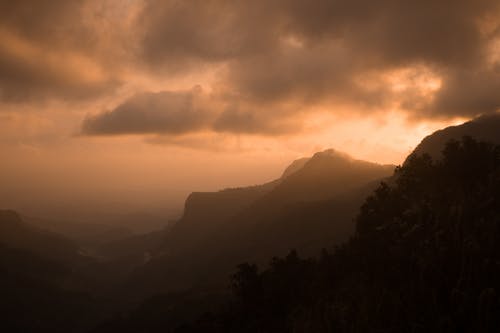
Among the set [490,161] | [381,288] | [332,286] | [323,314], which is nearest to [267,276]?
[332,286]

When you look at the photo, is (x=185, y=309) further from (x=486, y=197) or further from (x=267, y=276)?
(x=486, y=197)

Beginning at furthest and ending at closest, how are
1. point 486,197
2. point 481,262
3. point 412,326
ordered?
1. point 486,197
2. point 481,262
3. point 412,326

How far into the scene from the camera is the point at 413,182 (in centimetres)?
11125

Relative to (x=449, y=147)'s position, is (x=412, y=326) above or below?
below

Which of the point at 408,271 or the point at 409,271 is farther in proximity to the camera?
the point at 408,271

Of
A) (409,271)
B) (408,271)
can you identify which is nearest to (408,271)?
(408,271)

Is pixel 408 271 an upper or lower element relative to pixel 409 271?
lower

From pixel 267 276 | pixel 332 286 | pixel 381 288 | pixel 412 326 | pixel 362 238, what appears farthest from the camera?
pixel 267 276

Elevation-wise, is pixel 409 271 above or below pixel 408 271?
above

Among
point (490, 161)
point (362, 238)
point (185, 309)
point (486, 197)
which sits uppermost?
point (490, 161)

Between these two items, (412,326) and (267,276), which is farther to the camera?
(267,276)

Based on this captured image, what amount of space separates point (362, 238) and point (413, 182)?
22150 millimetres

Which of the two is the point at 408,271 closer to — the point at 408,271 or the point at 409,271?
the point at 408,271

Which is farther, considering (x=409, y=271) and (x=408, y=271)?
(x=408, y=271)
